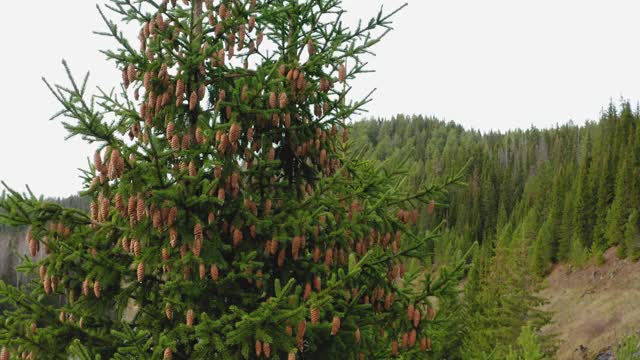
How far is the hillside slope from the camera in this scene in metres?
43.8

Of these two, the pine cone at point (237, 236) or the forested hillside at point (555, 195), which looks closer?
the pine cone at point (237, 236)

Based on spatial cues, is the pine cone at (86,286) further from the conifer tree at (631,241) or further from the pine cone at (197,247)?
the conifer tree at (631,241)

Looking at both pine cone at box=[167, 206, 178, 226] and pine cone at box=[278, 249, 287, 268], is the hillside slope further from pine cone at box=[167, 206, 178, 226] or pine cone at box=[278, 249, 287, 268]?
pine cone at box=[167, 206, 178, 226]

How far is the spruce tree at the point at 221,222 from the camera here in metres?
5.41

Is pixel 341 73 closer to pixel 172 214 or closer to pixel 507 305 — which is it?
pixel 172 214

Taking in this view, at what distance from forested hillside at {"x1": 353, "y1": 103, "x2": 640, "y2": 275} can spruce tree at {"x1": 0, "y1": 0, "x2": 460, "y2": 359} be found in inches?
928

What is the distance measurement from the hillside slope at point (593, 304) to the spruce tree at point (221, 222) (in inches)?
1311

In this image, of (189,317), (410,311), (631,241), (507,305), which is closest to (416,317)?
(410,311)

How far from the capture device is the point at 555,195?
278ft

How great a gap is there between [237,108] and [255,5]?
5.19 feet

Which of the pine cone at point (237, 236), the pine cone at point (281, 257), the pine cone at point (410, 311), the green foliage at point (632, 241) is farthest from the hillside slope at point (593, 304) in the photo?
the pine cone at point (237, 236)

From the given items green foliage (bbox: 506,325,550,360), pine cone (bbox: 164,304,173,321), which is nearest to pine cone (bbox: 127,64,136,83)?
pine cone (bbox: 164,304,173,321)

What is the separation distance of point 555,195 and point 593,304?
33.7 m

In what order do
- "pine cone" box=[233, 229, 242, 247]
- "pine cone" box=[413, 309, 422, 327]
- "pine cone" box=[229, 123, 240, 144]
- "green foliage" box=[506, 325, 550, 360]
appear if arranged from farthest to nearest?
A: "green foliage" box=[506, 325, 550, 360]
"pine cone" box=[413, 309, 422, 327]
"pine cone" box=[233, 229, 242, 247]
"pine cone" box=[229, 123, 240, 144]
